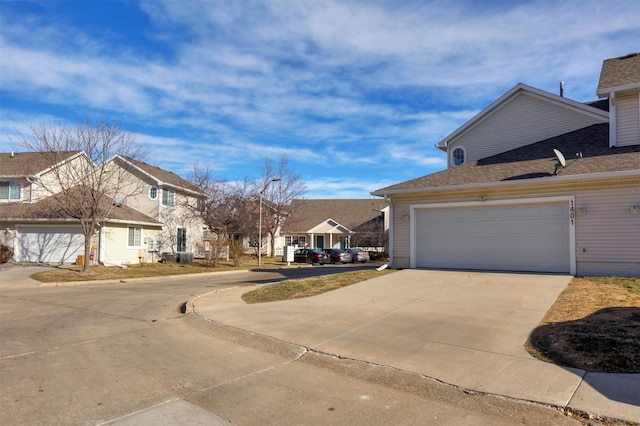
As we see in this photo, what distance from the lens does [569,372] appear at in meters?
5.32

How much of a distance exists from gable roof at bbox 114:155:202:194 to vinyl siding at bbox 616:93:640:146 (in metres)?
27.4

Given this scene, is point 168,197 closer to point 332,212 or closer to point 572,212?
point 332,212

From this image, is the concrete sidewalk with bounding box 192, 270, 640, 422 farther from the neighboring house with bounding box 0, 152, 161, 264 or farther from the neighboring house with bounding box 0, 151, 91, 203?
the neighboring house with bounding box 0, 151, 91, 203

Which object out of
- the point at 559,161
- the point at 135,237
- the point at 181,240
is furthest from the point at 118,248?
the point at 559,161

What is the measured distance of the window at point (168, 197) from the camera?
1264 inches

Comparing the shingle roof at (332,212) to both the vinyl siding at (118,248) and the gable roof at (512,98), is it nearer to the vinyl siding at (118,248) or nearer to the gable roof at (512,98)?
the vinyl siding at (118,248)

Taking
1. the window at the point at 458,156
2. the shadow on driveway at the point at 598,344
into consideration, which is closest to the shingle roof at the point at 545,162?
the window at the point at 458,156

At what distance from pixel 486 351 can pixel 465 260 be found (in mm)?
9452

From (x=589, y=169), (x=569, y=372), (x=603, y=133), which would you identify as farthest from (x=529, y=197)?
(x=569, y=372)

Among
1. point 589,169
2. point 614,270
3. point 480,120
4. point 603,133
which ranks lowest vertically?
point 614,270

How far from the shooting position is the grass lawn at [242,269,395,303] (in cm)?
1188

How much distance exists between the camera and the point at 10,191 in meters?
28.0

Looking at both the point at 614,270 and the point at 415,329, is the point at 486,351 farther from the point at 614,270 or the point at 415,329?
the point at 614,270

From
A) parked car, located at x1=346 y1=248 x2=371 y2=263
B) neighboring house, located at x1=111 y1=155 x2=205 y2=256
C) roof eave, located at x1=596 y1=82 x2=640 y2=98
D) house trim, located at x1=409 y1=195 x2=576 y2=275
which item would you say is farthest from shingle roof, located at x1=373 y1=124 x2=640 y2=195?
neighboring house, located at x1=111 y1=155 x2=205 y2=256
